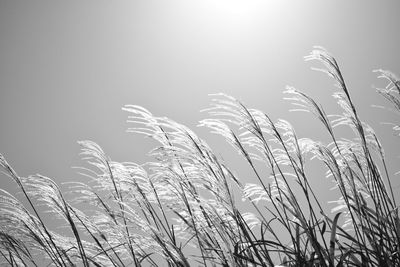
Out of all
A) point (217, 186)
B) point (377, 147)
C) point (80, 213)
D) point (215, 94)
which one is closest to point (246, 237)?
point (217, 186)

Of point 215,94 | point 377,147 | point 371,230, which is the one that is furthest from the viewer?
point 377,147

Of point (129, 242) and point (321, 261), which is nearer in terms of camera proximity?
point (321, 261)

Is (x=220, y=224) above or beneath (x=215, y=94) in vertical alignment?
beneath

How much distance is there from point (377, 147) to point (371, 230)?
0.77 m

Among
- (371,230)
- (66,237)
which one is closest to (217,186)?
(371,230)

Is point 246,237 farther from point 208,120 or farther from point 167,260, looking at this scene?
point 208,120

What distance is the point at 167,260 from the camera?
2438 millimetres

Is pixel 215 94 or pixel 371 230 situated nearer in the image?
pixel 371 230

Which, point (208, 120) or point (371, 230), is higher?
point (208, 120)

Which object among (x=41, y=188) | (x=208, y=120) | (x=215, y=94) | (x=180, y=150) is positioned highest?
(x=215, y=94)

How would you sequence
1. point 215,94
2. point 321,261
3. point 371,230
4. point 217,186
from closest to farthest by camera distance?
point 321,261 → point 217,186 → point 371,230 → point 215,94

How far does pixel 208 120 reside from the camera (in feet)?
8.41

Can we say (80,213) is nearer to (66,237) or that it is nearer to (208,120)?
(66,237)

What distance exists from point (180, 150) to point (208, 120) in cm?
30
